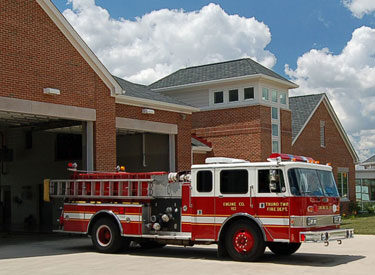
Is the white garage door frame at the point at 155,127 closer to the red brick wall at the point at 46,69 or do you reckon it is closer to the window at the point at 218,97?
the red brick wall at the point at 46,69

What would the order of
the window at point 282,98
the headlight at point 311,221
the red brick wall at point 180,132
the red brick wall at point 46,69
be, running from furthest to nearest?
the window at point 282,98
the red brick wall at point 180,132
the red brick wall at point 46,69
the headlight at point 311,221

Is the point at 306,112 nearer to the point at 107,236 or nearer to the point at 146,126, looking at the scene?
the point at 146,126

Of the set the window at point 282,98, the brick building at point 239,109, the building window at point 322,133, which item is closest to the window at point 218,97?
the brick building at point 239,109

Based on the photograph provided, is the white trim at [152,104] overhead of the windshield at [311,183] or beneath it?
overhead

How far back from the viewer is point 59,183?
17.2 m

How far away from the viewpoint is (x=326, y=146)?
37.3m

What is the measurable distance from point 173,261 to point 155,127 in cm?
1031

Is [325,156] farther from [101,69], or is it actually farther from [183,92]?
[101,69]

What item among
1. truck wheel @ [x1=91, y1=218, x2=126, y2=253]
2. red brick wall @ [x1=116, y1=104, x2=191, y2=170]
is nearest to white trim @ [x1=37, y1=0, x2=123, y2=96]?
red brick wall @ [x1=116, y1=104, x2=191, y2=170]

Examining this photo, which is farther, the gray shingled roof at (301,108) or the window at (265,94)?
the gray shingled roof at (301,108)

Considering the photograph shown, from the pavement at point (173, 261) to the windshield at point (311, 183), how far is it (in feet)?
5.22

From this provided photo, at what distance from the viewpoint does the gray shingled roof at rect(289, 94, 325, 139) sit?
3491 centimetres

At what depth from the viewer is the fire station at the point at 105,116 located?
731 inches

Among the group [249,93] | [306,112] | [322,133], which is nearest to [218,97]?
[249,93]
